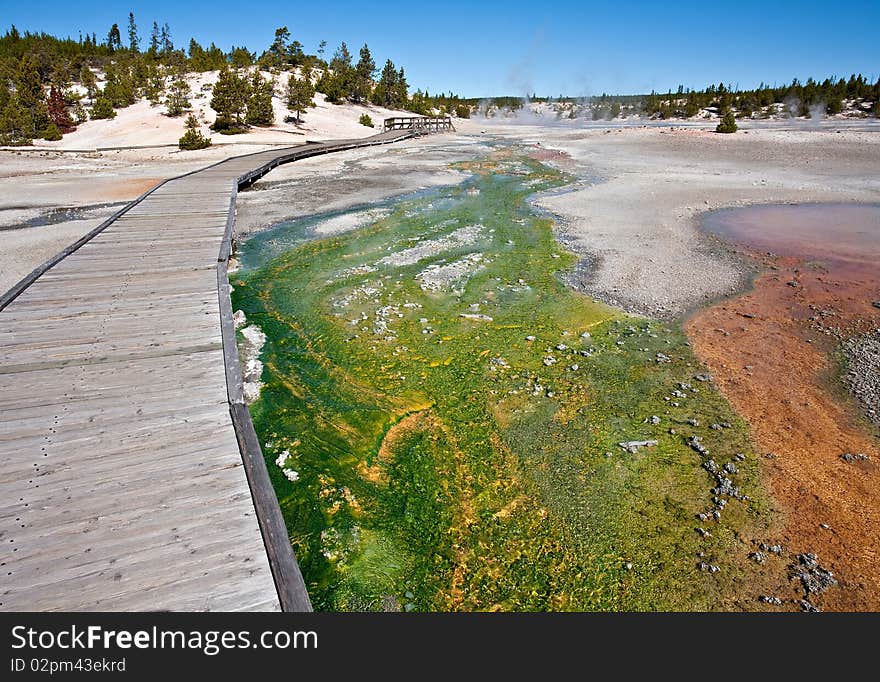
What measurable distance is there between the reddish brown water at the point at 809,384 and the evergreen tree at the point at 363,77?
48.5 m

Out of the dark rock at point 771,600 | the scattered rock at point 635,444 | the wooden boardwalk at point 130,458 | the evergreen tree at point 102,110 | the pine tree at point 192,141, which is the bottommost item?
the dark rock at point 771,600

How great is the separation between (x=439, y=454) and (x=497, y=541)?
135 cm

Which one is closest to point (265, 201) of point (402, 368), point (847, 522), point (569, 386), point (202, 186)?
point (202, 186)

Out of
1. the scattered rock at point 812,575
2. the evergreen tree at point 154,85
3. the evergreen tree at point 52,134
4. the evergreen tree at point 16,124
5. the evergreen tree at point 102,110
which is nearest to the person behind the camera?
the scattered rock at point 812,575

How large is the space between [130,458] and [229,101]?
3734 cm

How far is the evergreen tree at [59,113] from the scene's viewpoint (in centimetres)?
3444

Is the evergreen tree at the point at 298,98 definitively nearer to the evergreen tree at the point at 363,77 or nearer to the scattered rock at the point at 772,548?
the evergreen tree at the point at 363,77

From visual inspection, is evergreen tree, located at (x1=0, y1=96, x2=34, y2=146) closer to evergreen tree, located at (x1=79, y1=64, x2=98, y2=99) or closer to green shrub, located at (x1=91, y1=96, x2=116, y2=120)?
green shrub, located at (x1=91, y1=96, x2=116, y2=120)

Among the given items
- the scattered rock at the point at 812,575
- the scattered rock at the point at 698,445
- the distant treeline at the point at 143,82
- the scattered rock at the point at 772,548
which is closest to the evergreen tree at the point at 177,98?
the distant treeline at the point at 143,82

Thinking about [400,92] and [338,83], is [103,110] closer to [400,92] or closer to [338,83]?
[338,83]

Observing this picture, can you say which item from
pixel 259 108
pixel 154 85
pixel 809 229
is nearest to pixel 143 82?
pixel 154 85

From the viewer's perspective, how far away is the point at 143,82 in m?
43.1

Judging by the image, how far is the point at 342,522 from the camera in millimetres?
4844

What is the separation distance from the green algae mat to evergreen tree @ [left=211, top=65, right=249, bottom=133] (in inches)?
1164
